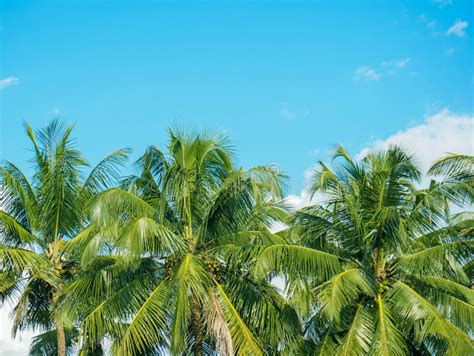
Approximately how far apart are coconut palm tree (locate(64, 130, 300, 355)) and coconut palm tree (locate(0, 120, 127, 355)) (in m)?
1.06

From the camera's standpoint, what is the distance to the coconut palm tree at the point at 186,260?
16.7 meters

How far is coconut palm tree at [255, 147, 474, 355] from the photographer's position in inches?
632

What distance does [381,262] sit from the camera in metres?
17.4

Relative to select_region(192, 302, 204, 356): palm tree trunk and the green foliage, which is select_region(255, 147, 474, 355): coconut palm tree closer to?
the green foliage

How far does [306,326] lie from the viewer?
59.6 ft

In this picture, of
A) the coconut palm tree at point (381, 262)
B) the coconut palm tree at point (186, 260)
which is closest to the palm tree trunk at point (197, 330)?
the coconut palm tree at point (186, 260)

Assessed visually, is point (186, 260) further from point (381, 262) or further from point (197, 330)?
Answer: point (381, 262)

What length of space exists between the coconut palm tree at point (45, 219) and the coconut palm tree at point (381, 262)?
566cm

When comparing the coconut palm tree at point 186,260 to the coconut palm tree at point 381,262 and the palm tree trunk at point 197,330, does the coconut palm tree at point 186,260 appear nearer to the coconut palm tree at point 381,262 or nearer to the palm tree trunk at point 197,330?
the palm tree trunk at point 197,330

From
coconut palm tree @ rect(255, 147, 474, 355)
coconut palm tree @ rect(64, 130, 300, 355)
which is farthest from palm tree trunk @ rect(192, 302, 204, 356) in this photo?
coconut palm tree @ rect(255, 147, 474, 355)

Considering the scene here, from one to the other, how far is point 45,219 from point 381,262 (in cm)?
851

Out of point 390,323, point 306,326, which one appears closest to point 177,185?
point 306,326

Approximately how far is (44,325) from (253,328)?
6.91m

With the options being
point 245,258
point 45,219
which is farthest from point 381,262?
point 45,219
